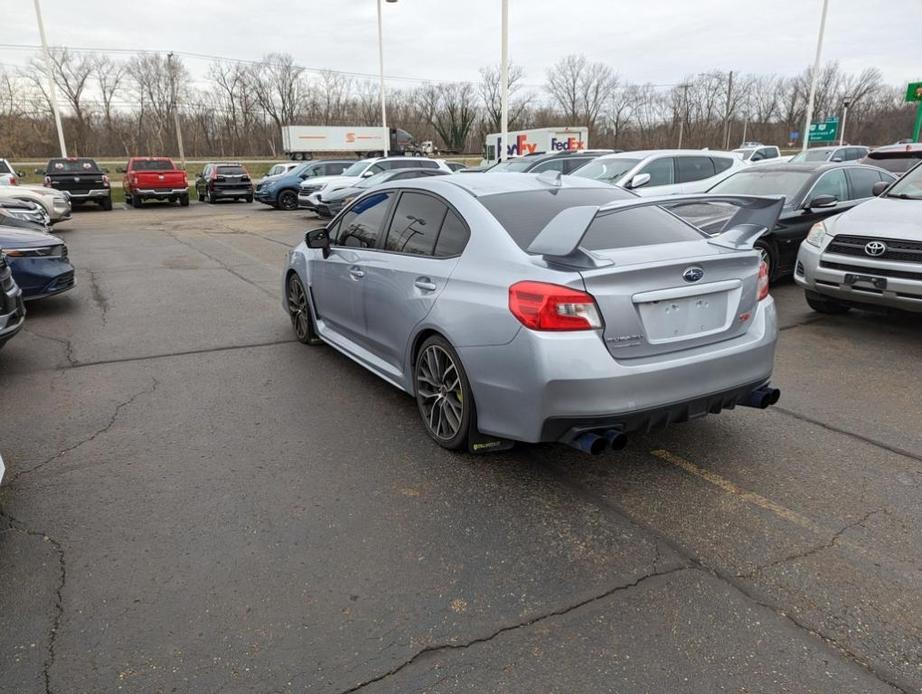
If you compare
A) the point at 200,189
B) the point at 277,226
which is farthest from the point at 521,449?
the point at 200,189

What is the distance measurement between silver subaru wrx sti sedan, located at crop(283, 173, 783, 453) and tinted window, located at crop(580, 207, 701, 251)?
0.04 feet

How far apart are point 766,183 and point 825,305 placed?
2692 millimetres

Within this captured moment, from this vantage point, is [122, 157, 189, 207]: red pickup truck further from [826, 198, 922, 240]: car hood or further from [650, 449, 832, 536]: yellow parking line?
[650, 449, 832, 536]: yellow parking line

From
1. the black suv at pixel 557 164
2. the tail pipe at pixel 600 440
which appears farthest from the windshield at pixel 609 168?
the tail pipe at pixel 600 440

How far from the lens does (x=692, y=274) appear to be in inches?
134

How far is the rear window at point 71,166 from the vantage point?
22.5m

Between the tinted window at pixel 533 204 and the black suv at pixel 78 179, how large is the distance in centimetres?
2351

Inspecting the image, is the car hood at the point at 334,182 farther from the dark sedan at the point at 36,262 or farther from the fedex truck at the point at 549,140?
the fedex truck at the point at 549,140

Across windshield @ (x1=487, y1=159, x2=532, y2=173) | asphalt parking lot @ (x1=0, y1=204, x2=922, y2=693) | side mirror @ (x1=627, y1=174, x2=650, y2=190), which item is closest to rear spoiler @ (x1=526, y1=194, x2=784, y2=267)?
asphalt parking lot @ (x1=0, y1=204, x2=922, y2=693)

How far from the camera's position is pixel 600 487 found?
3572mm

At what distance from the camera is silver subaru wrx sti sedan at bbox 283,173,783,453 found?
3.17 m

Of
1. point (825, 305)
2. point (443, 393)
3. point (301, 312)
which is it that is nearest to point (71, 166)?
point (301, 312)

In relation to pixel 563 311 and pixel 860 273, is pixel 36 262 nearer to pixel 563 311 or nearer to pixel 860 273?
pixel 563 311

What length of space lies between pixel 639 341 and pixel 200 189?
29.1 meters
